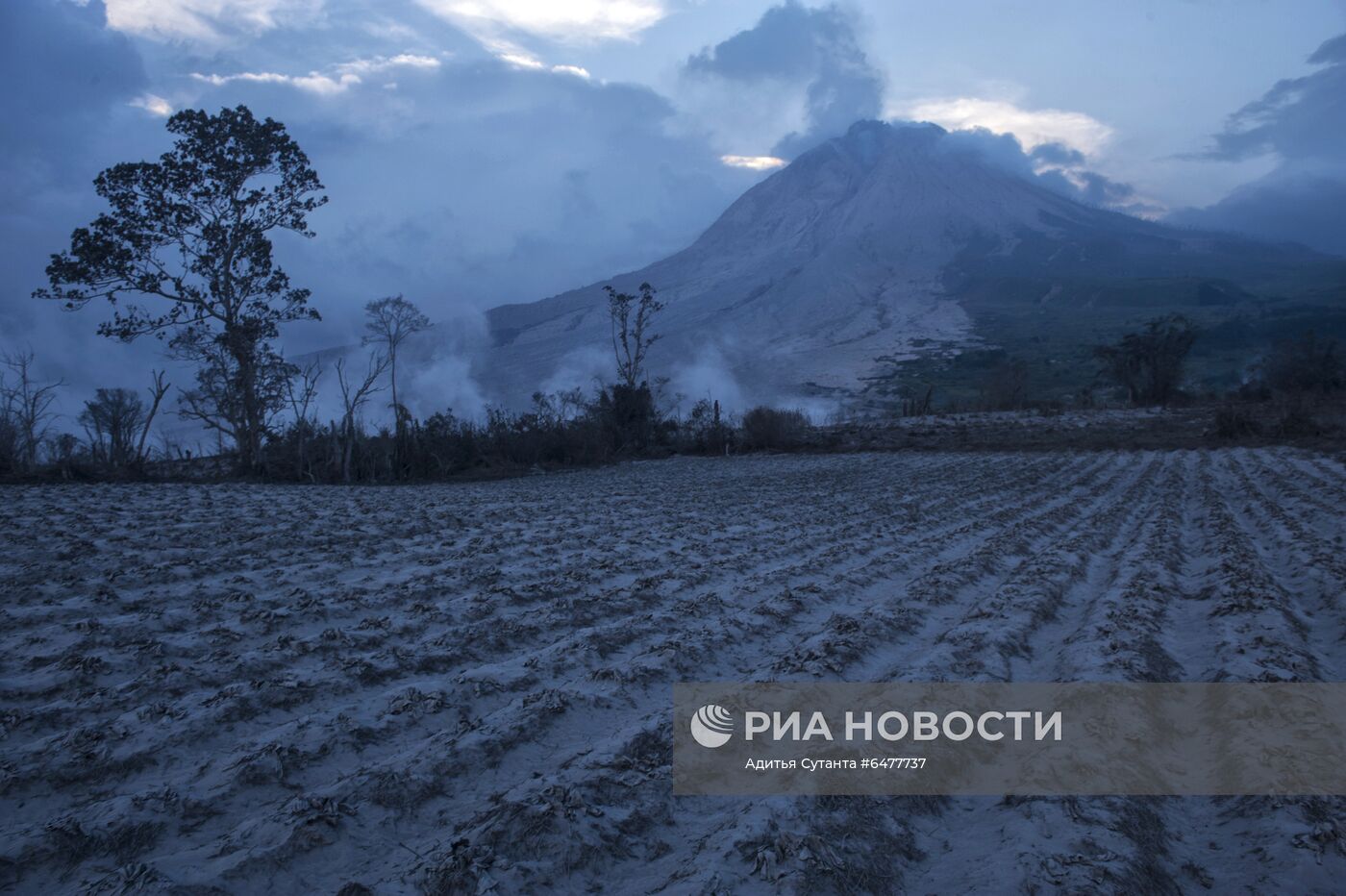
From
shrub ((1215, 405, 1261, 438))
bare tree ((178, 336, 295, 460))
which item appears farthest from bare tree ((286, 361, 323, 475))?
shrub ((1215, 405, 1261, 438))

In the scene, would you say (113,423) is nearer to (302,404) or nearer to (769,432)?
(302,404)

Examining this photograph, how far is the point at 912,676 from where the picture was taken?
4.02 m

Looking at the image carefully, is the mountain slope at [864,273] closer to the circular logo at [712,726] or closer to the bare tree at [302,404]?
the bare tree at [302,404]

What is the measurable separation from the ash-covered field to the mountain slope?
51.4 m

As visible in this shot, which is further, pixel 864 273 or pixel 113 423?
pixel 864 273

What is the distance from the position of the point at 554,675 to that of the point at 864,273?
10448cm

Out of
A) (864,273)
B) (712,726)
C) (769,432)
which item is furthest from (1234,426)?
(864,273)

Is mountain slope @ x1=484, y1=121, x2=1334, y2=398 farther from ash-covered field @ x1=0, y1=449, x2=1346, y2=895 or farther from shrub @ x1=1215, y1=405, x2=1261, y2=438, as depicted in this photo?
ash-covered field @ x1=0, y1=449, x2=1346, y2=895

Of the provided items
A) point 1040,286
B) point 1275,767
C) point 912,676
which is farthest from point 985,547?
point 1040,286

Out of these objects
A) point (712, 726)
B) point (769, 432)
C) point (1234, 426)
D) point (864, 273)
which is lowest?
point (712, 726)

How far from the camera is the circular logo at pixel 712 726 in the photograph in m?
3.44

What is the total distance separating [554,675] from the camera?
13.6 feet

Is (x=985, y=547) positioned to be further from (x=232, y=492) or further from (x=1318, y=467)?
(x=1318, y=467)

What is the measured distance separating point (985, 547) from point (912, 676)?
4.04 meters
